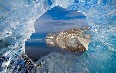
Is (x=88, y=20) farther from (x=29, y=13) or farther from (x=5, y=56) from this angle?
(x=5, y=56)

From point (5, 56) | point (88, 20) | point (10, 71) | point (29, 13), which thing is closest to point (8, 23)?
point (29, 13)

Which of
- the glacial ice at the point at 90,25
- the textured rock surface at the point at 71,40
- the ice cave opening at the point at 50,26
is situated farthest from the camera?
the ice cave opening at the point at 50,26

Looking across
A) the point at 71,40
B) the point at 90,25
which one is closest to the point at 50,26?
the point at 71,40

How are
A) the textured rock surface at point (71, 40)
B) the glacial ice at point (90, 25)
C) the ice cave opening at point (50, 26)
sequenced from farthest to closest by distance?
the ice cave opening at point (50, 26), the textured rock surface at point (71, 40), the glacial ice at point (90, 25)

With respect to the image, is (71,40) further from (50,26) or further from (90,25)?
(50,26)

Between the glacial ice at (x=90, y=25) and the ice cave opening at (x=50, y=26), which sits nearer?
the glacial ice at (x=90, y=25)
